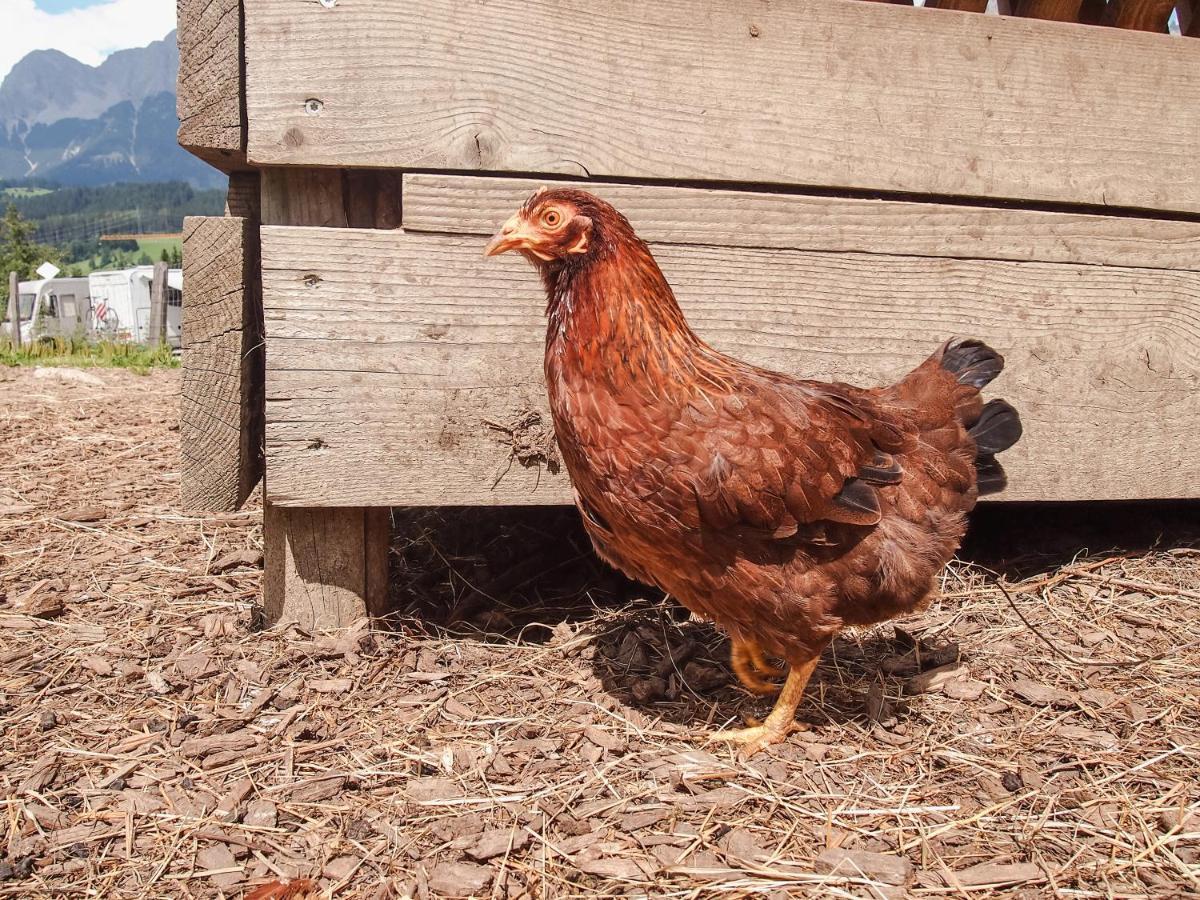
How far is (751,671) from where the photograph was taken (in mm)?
2508

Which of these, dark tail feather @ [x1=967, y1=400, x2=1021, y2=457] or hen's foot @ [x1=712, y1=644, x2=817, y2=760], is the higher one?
dark tail feather @ [x1=967, y1=400, x2=1021, y2=457]

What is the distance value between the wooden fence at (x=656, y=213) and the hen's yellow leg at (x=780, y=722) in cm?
94

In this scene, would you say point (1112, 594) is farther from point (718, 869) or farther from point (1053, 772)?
point (718, 869)

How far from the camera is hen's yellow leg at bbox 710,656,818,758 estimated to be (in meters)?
2.20

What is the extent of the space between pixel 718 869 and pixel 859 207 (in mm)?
2018

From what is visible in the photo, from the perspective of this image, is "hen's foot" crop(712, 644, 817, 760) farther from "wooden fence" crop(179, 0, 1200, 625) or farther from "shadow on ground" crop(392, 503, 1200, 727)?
"wooden fence" crop(179, 0, 1200, 625)

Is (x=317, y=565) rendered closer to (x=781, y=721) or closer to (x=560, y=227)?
(x=560, y=227)

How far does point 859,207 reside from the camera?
2596 mm

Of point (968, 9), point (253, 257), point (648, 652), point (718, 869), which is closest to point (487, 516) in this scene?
point (648, 652)

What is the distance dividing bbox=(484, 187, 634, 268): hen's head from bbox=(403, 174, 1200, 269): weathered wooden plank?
415 millimetres

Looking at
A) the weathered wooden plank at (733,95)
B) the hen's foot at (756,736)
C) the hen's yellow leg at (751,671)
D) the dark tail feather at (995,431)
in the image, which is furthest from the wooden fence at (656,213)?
the hen's foot at (756,736)

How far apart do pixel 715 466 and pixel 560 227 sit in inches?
28.3

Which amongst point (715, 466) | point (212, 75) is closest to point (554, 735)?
point (715, 466)

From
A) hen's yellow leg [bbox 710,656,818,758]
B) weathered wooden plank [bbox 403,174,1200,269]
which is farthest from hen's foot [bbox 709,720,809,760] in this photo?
weathered wooden plank [bbox 403,174,1200,269]
